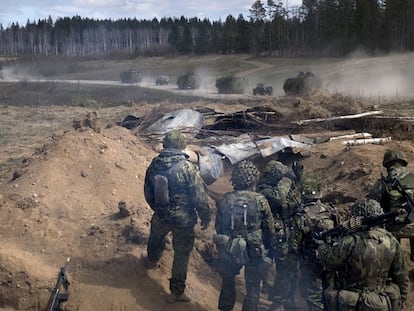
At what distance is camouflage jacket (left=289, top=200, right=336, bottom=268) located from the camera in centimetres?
597

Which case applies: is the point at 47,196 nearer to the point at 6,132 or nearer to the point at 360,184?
the point at 360,184

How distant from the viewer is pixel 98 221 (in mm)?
8625

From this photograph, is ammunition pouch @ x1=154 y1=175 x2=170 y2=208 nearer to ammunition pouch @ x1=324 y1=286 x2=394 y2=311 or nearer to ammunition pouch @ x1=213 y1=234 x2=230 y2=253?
ammunition pouch @ x1=213 y1=234 x2=230 y2=253

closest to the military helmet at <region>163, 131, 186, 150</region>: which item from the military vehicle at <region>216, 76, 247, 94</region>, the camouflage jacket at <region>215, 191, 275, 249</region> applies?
the camouflage jacket at <region>215, 191, 275, 249</region>

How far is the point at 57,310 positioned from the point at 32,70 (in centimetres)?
6113

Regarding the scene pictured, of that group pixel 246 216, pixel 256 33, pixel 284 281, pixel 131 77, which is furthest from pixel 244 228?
pixel 256 33

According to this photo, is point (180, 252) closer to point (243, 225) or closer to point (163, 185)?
point (163, 185)

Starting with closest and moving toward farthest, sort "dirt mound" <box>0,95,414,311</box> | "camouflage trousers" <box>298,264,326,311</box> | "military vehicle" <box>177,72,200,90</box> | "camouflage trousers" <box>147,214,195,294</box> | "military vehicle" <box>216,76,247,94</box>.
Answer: "camouflage trousers" <box>298,264,326,311</box>
"camouflage trousers" <box>147,214,195,294</box>
"dirt mound" <box>0,95,414,311</box>
"military vehicle" <box>216,76,247,94</box>
"military vehicle" <box>177,72,200,90</box>

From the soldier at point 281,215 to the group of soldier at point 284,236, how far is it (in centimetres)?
1

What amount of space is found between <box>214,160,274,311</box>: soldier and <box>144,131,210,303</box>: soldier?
685 millimetres

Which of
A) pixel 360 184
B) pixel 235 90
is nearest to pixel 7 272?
pixel 360 184

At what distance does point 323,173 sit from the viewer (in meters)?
11.6

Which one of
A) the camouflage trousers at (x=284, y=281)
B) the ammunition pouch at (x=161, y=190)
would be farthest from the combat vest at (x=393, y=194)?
the ammunition pouch at (x=161, y=190)

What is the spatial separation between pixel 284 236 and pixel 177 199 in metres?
1.45
